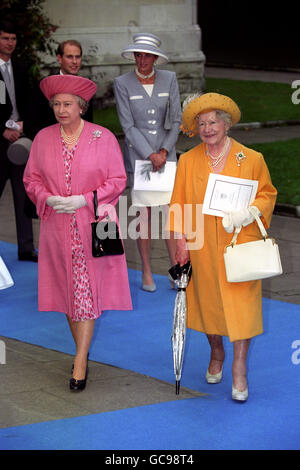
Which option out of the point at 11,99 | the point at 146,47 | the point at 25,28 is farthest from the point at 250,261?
the point at 25,28

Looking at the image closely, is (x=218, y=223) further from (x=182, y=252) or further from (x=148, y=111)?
(x=148, y=111)

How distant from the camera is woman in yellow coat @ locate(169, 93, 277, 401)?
6.00 m

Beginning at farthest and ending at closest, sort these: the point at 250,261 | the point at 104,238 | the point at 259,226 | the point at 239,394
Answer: the point at 104,238 < the point at 239,394 < the point at 259,226 < the point at 250,261

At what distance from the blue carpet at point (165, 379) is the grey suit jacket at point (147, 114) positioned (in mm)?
1366

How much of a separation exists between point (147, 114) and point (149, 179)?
0.59 meters

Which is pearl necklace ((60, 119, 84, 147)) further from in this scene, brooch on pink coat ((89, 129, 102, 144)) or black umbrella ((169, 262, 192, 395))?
black umbrella ((169, 262, 192, 395))

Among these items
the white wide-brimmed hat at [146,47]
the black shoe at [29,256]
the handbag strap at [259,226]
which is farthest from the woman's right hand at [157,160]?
the handbag strap at [259,226]

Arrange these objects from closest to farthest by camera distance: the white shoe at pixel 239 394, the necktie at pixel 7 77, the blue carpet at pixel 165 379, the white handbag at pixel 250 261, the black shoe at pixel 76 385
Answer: the blue carpet at pixel 165 379 < the white handbag at pixel 250 261 < the white shoe at pixel 239 394 < the black shoe at pixel 76 385 < the necktie at pixel 7 77

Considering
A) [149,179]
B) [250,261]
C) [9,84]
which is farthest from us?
[9,84]

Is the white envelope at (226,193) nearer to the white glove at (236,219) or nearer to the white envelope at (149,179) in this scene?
the white glove at (236,219)

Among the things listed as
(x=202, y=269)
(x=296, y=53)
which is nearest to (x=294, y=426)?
(x=202, y=269)

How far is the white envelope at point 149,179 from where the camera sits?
344 inches

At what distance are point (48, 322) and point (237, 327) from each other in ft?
8.17

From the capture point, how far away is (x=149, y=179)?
875 centimetres
